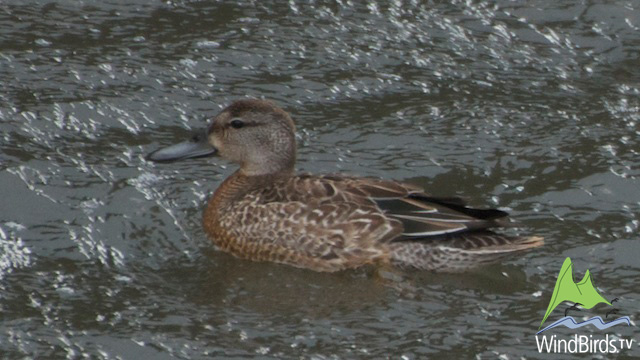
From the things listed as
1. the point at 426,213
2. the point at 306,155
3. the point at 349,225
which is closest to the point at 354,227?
the point at 349,225

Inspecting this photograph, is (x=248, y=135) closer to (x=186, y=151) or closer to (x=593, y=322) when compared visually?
(x=186, y=151)

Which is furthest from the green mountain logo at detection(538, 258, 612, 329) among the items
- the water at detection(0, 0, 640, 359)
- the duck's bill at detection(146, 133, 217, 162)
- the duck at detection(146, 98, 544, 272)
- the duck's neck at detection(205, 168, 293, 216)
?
the duck's bill at detection(146, 133, 217, 162)

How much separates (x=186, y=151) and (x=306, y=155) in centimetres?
98

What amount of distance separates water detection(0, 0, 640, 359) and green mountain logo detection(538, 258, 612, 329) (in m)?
0.08

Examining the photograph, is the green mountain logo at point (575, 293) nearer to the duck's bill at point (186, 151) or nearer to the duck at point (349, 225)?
the duck at point (349, 225)

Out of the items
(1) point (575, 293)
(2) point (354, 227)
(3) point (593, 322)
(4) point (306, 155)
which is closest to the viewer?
(3) point (593, 322)

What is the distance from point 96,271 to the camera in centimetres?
845

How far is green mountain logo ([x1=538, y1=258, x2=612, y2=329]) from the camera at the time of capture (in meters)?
→ 8.15

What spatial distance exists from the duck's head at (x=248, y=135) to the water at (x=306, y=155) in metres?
0.33

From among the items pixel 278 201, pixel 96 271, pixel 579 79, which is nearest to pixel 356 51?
pixel 579 79

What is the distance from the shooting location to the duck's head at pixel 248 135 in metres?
9.53

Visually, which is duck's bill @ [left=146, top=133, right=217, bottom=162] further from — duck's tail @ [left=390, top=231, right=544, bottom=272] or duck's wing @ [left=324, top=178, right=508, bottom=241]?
duck's tail @ [left=390, top=231, right=544, bottom=272]

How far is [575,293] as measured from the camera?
822 centimetres

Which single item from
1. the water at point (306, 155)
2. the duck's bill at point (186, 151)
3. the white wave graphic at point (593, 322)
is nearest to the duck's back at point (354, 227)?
the water at point (306, 155)
